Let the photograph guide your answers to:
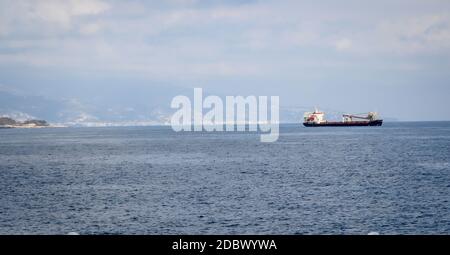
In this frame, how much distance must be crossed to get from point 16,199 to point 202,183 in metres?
23.1

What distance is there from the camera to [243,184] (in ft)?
221

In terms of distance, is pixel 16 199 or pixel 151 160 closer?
pixel 16 199

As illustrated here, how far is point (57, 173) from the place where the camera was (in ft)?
276

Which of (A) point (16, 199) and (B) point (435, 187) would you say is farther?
(B) point (435, 187)

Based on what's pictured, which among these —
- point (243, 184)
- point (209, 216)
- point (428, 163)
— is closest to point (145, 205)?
point (209, 216)

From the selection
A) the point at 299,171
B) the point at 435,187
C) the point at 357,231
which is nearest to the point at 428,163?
the point at 299,171

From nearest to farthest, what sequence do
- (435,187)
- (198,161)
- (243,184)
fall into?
(435,187) → (243,184) → (198,161)
